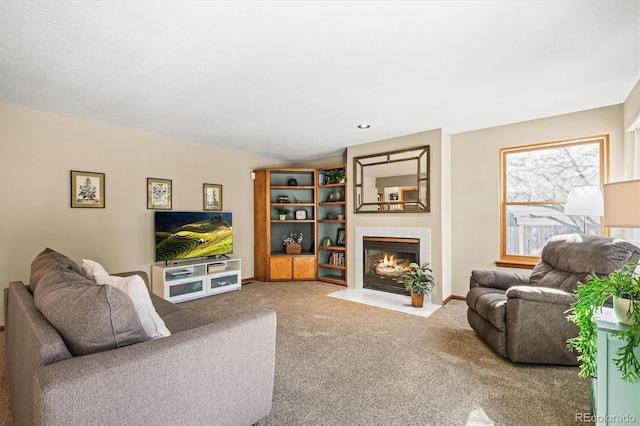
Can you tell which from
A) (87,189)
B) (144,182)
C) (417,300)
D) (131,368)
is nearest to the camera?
(131,368)

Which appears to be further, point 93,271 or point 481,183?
point 481,183

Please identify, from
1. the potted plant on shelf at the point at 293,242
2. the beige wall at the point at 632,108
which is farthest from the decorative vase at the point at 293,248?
the beige wall at the point at 632,108

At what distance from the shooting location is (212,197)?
16.1 feet

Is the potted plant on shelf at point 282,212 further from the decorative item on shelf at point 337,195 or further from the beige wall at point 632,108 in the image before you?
the beige wall at point 632,108

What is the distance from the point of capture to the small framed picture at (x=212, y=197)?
4809 mm

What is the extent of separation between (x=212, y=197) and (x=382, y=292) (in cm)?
310

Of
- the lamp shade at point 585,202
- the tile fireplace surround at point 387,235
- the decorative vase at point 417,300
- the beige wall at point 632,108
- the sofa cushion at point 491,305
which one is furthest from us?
the tile fireplace surround at point 387,235

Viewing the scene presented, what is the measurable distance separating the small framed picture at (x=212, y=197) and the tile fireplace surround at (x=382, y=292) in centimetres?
234

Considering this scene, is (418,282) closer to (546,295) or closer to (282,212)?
(546,295)

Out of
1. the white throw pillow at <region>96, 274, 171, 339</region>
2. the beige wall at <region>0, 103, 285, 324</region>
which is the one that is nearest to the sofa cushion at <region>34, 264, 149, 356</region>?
the white throw pillow at <region>96, 274, 171, 339</region>

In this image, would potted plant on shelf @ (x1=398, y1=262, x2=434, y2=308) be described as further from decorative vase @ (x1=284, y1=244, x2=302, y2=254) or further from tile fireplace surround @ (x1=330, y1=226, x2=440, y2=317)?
decorative vase @ (x1=284, y1=244, x2=302, y2=254)

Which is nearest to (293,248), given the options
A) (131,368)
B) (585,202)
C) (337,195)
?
(337,195)

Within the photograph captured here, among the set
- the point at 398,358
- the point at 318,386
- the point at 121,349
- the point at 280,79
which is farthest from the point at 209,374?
the point at 280,79

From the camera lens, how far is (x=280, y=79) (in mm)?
2535
